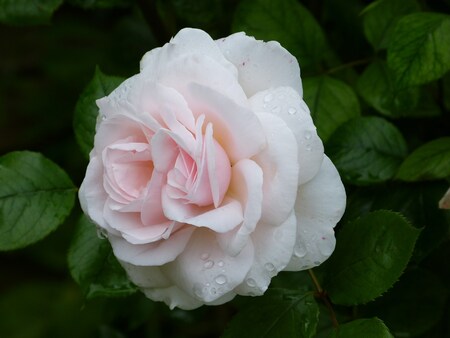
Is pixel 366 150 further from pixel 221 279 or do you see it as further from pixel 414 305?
A: pixel 221 279

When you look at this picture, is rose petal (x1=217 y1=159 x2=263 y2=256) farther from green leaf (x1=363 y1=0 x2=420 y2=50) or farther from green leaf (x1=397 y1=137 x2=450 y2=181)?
green leaf (x1=363 y1=0 x2=420 y2=50)

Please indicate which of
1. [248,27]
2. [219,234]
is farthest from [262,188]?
[248,27]

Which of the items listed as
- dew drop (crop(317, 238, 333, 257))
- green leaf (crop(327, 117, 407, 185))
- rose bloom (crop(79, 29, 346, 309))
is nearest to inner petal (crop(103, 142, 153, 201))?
rose bloom (crop(79, 29, 346, 309))

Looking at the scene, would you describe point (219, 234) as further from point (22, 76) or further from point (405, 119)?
point (22, 76)

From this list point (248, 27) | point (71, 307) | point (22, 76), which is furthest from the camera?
point (22, 76)

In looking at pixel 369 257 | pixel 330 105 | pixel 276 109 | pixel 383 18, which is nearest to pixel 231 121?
pixel 276 109

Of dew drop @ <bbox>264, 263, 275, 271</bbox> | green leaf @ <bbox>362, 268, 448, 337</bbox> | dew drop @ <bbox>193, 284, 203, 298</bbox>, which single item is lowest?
green leaf @ <bbox>362, 268, 448, 337</bbox>
